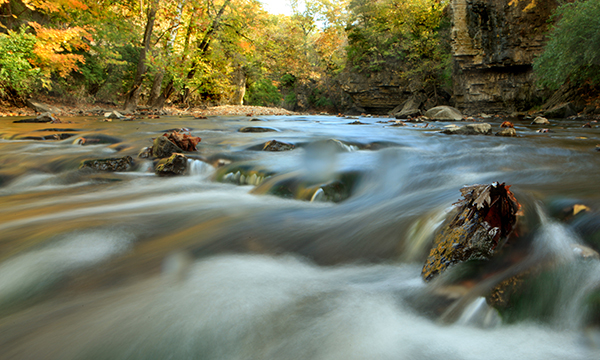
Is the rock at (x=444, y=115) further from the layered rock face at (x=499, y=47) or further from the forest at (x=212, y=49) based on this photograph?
the layered rock face at (x=499, y=47)

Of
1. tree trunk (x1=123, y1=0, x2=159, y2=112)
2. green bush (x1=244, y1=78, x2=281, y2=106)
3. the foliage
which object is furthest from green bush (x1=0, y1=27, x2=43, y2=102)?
green bush (x1=244, y1=78, x2=281, y2=106)

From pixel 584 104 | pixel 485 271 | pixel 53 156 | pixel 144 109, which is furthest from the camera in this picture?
pixel 144 109

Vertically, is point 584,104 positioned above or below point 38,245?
above

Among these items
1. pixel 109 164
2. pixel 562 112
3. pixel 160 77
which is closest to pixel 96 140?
pixel 109 164

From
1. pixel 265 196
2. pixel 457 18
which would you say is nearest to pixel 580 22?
pixel 457 18

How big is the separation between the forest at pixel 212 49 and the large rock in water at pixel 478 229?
11759mm

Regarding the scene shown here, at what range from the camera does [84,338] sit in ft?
4.31

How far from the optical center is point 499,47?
1688cm

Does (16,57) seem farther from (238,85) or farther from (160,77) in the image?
(238,85)

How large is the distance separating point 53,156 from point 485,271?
5.29 meters

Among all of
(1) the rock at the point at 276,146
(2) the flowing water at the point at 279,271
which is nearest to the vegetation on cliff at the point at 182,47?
(1) the rock at the point at 276,146

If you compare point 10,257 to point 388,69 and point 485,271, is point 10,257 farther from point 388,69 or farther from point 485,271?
point 388,69

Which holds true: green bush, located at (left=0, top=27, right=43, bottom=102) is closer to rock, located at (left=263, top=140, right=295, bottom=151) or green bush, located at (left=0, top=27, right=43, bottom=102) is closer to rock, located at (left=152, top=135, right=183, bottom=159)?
rock, located at (left=152, top=135, right=183, bottom=159)

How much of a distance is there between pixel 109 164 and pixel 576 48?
13.1m
